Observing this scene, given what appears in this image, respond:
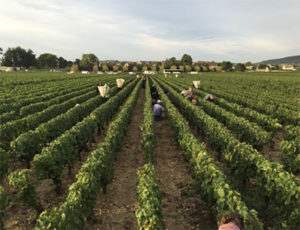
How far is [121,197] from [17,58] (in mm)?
171862

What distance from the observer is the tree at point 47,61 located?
159m

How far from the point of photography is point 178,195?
632cm

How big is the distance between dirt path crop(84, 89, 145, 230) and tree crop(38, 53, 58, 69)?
174797 mm

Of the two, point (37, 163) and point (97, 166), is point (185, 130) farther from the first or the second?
point (37, 163)

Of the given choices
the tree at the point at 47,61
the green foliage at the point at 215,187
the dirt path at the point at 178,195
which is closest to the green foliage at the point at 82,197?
the dirt path at the point at 178,195

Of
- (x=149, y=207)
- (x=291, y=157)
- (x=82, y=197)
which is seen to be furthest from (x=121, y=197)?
(x=291, y=157)

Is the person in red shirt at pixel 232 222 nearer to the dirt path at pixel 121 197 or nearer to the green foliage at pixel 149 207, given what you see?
the green foliage at pixel 149 207

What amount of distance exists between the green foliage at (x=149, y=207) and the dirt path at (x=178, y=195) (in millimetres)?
1194

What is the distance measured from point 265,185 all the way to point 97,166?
15.7 ft

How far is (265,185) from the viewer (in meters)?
5.13

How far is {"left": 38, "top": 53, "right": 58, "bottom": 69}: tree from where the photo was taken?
6270 inches

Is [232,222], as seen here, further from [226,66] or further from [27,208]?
[226,66]

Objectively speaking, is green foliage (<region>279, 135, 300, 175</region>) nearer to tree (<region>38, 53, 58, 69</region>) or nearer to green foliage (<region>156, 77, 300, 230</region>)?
green foliage (<region>156, 77, 300, 230</region>)

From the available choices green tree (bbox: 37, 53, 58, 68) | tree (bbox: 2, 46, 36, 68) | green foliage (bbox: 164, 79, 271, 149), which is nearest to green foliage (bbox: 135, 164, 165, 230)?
green foliage (bbox: 164, 79, 271, 149)
